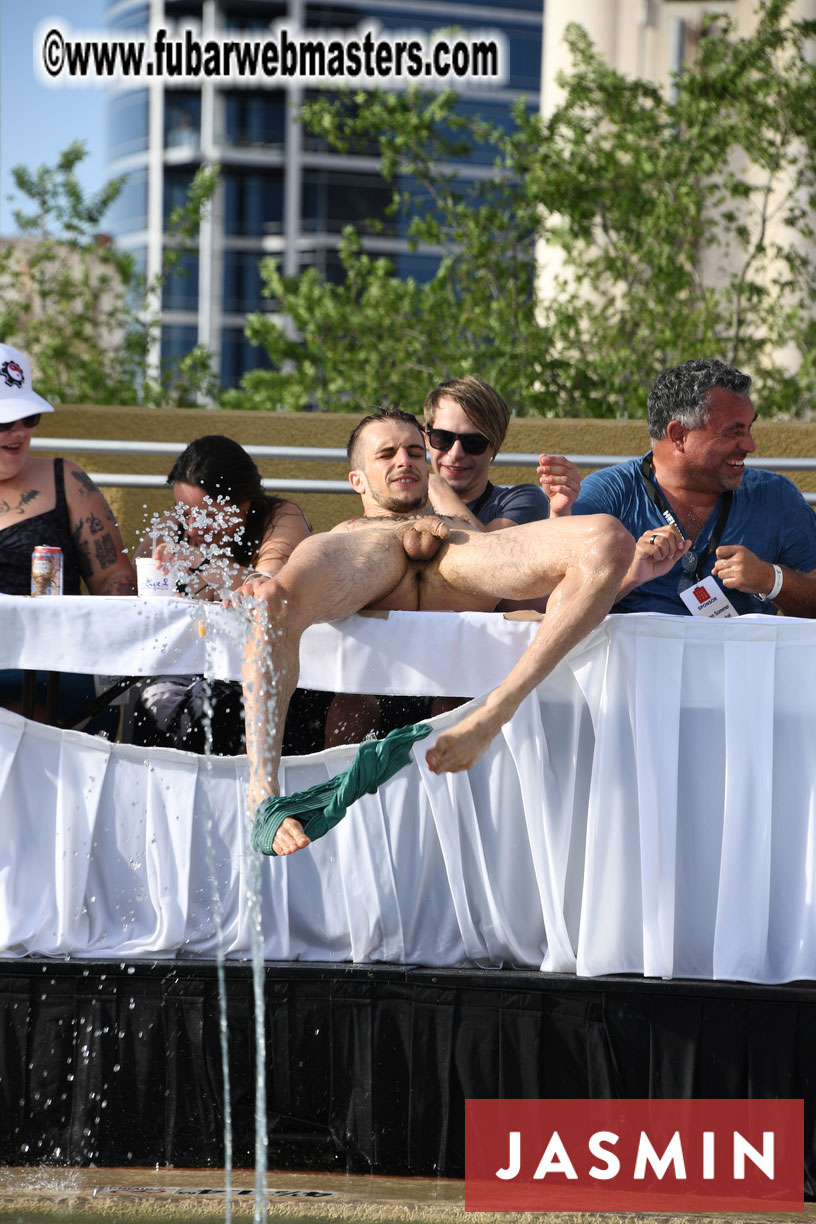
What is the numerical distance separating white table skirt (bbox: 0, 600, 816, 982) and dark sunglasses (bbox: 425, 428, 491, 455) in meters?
1.21

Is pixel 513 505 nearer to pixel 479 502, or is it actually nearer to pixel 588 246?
pixel 479 502

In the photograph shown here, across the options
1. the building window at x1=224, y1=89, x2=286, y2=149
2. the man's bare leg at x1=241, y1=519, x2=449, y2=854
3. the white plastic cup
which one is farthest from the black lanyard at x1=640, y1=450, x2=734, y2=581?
the building window at x1=224, y1=89, x2=286, y2=149

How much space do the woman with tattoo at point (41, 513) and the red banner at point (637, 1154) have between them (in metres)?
1.83

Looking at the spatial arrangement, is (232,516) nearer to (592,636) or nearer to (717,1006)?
(592,636)

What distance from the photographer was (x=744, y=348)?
881cm

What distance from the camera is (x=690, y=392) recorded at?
11.8 feet

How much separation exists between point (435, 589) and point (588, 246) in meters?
6.19

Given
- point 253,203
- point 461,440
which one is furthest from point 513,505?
point 253,203

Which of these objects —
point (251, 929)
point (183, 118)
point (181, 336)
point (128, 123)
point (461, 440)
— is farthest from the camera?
point (128, 123)

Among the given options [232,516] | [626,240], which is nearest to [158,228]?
[626,240]

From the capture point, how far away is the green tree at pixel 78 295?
34.8 feet

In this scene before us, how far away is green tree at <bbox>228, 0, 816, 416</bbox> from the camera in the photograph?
8.36 meters

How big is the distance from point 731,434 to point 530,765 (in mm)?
1218

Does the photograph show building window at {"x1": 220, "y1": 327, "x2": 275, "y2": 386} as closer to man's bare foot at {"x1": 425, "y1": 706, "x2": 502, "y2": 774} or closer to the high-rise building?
the high-rise building
